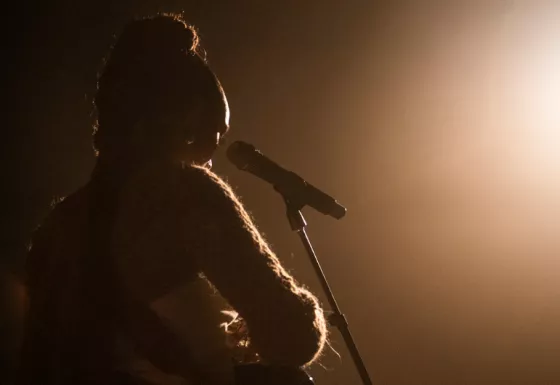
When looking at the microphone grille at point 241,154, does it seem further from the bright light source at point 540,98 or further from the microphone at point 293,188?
the bright light source at point 540,98

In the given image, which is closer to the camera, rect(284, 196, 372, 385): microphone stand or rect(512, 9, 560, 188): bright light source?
rect(284, 196, 372, 385): microphone stand

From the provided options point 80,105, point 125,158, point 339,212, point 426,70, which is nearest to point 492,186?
point 426,70

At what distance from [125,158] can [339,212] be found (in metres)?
0.36

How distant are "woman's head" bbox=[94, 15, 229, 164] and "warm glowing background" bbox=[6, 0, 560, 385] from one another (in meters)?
1.61

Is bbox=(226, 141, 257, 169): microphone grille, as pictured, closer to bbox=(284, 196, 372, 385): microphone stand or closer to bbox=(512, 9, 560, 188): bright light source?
bbox=(284, 196, 372, 385): microphone stand

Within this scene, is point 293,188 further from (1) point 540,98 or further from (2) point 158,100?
(1) point 540,98

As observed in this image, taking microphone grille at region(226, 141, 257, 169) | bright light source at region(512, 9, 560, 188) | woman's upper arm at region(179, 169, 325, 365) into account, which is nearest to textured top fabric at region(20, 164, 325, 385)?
woman's upper arm at region(179, 169, 325, 365)

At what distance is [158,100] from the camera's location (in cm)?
83

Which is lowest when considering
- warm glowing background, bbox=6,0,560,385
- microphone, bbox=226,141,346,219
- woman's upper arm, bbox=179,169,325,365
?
woman's upper arm, bbox=179,169,325,365

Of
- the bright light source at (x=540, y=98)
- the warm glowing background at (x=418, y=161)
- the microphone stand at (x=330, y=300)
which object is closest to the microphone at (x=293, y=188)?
the microphone stand at (x=330, y=300)

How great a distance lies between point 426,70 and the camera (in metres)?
2.79

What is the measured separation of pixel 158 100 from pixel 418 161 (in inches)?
89.6

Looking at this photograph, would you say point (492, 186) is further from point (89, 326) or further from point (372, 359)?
point (89, 326)

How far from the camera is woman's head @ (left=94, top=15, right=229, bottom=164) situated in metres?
0.82
